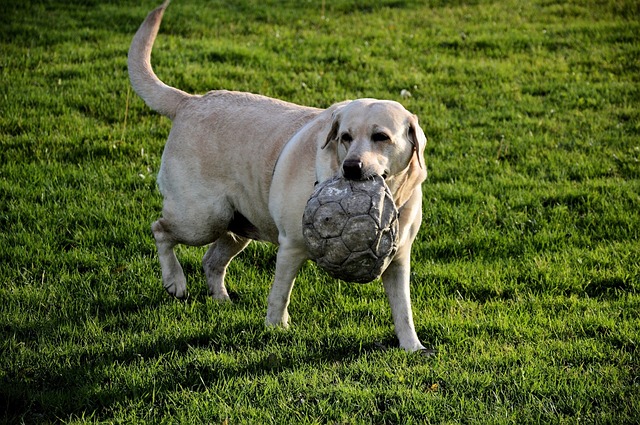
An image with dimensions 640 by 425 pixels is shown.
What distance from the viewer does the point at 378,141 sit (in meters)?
4.77

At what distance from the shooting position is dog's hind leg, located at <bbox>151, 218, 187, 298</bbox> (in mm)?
6148

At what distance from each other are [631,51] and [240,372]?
10249 mm

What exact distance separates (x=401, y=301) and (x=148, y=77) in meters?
2.82

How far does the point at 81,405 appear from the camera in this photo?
14.5ft

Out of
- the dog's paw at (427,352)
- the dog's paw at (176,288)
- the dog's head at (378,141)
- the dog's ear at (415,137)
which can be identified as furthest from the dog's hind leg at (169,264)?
the dog's ear at (415,137)

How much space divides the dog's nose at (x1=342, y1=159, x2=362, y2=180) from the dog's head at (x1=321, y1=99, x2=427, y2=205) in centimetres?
2

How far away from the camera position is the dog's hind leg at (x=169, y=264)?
6.15 m

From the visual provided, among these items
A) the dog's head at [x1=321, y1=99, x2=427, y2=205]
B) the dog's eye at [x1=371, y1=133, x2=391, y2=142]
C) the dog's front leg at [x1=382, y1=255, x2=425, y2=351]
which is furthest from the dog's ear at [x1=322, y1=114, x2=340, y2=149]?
the dog's front leg at [x1=382, y1=255, x2=425, y2=351]

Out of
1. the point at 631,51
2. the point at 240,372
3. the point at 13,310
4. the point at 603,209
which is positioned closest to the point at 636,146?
the point at 603,209

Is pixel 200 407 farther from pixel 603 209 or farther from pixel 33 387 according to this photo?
pixel 603 209

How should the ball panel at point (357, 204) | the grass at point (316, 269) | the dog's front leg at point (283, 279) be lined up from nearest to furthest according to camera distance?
the ball panel at point (357, 204) → the grass at point (316, 269) → the dog's front leg at point (283, 279)

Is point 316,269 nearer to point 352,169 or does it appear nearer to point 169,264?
point 169,264

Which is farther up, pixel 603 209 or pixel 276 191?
pixel 276 191

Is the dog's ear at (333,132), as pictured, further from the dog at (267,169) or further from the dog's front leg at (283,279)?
the dog's front leg at (283,279)
